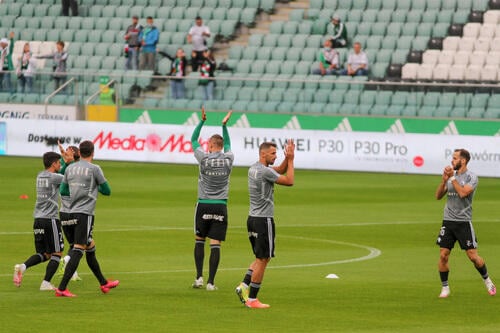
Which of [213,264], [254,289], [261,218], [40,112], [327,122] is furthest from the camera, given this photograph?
[40,112]

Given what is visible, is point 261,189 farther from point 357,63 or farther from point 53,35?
point 53,35

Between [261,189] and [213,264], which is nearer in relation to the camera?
[261,189]

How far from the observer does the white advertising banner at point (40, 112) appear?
45.1 m

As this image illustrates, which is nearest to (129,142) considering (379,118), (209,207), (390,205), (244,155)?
(244,155)

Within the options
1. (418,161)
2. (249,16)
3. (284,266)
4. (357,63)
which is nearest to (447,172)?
(284,266)

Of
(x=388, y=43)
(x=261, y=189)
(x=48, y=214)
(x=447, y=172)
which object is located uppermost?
(x=388, y=43)

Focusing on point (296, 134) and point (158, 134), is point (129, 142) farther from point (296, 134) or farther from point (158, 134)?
point (296, 134)

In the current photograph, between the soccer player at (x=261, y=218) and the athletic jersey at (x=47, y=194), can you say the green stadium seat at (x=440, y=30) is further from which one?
the soccer player at (x=261, y=218)

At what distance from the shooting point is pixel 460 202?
57.0 ft

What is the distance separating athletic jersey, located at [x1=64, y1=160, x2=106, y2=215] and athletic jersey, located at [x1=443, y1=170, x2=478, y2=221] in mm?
4513

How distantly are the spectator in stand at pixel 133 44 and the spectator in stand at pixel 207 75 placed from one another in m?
2.95

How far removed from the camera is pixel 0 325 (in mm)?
14367

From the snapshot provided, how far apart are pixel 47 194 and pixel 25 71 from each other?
93.7 ft

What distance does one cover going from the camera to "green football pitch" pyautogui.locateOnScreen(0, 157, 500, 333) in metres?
15.1
